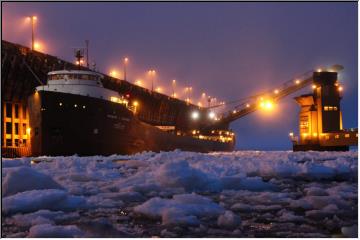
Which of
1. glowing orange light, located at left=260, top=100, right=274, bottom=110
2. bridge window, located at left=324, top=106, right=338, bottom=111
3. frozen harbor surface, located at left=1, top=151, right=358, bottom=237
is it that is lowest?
frozen harbor surface, located at left=1, top=151, right=358, bottom=237

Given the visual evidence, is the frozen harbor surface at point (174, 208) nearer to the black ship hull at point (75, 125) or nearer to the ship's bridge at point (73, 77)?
the black ship hull at point (75, 125)

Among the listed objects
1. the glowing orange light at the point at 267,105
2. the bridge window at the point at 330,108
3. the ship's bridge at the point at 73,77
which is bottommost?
the bridge window at the point at 330,108

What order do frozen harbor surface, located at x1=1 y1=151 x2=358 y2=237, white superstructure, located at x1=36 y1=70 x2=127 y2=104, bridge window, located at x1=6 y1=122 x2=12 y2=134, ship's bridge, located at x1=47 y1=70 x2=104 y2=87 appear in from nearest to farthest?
frozen harbor surface, located at x1=1 y1=151 x2=358 y2=237 → white superstructure, located at x1=36 y1=70 x2=127 y2=104 → ship's bridge, located at x1=47 y1=70 x2=104 y2=87 → bridge window, located at x1=6 y1=122 x2=12 y2=134

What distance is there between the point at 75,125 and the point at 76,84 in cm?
464

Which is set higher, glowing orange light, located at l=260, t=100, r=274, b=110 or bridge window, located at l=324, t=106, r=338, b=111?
glowing orange light, located at l=260, t=100, r=274, b=110

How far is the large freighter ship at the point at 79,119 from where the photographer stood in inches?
1134

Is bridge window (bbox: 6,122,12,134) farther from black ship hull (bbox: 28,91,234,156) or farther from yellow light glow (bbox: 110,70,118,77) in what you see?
yellow light glow (bbox: 110,70,118,77)

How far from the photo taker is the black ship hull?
94.3 ft

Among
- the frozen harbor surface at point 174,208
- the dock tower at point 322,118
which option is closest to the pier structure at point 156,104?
the dock tower at point 322,118

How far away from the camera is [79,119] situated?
1164 inches

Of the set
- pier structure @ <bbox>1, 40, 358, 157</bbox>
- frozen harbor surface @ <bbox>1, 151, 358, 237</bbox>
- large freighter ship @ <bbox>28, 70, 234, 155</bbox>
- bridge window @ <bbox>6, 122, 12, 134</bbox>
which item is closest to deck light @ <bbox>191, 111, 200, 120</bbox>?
pier structure @ <bbox>1, 40, 358, 157</bbox>

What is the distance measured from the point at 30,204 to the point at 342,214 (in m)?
4.81

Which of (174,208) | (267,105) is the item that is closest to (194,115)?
(267,105)

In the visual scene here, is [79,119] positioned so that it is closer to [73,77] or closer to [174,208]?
[73,77]
